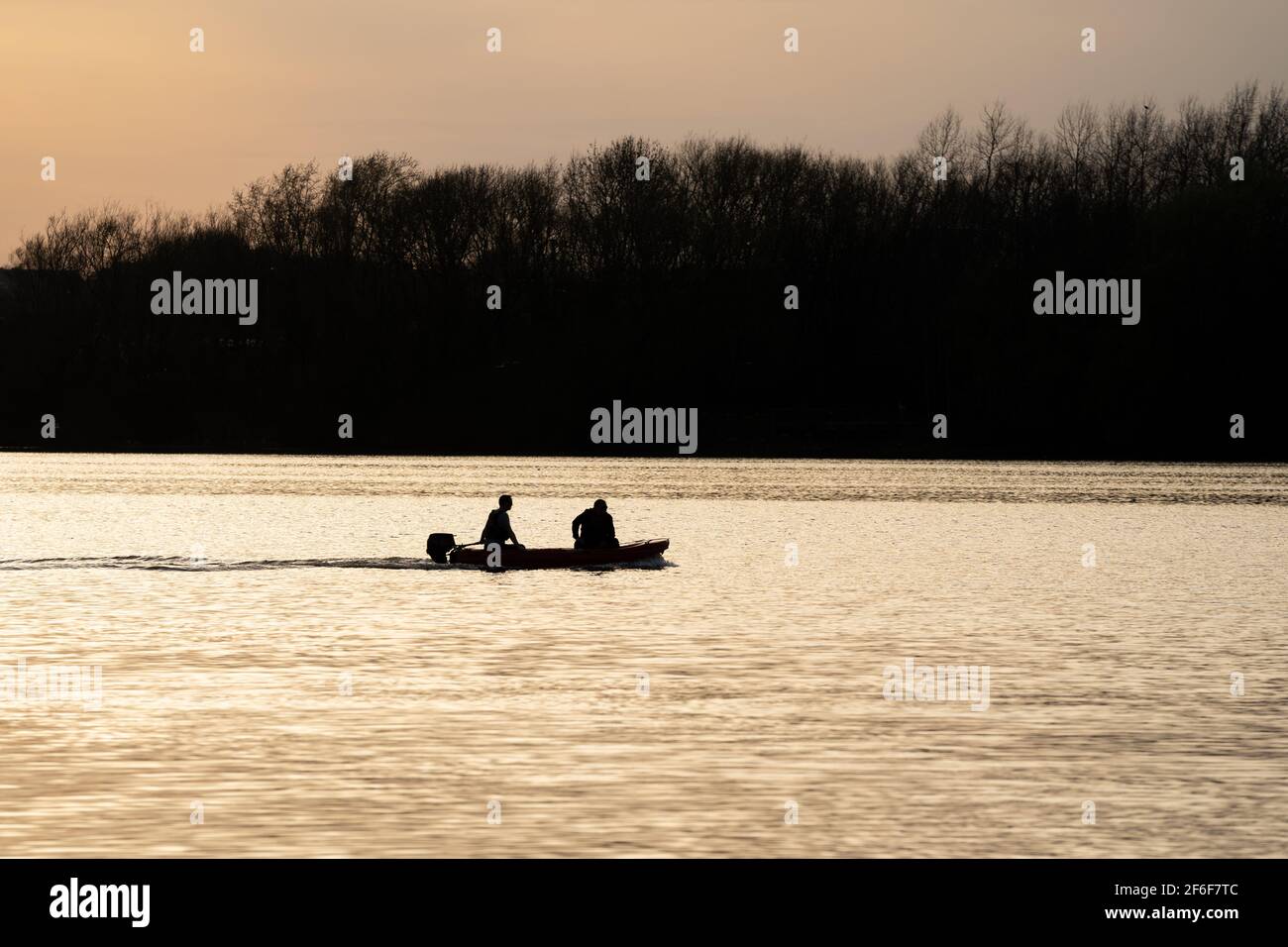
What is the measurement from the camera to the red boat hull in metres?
35.9

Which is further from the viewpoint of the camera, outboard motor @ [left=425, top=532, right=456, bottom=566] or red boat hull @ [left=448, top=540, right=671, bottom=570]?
outboard motor @ [left=425, top=532, right=456, bottom=566]

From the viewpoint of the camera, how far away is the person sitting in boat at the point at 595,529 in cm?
3522

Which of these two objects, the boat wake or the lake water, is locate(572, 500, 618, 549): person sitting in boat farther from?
the boat wake

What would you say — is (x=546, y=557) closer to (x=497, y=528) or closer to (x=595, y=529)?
(x=595, y=529)

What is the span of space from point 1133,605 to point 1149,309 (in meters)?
63.3

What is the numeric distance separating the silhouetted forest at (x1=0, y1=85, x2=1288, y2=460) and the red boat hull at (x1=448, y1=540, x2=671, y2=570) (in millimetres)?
61433

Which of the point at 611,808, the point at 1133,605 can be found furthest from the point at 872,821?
the point at 1133,605

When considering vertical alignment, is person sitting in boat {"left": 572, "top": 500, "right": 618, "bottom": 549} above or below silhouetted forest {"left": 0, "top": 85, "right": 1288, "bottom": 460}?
below

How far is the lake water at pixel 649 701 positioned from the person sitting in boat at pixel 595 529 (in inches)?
43.2

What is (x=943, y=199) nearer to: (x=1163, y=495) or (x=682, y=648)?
(x=1163, y=495)

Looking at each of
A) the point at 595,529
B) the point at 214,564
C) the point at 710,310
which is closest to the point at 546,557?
the point at 595,529

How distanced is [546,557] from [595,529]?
4.74ft

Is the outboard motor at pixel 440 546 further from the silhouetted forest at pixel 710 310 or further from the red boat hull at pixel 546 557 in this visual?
the silhouetted forest at pixel 710 310

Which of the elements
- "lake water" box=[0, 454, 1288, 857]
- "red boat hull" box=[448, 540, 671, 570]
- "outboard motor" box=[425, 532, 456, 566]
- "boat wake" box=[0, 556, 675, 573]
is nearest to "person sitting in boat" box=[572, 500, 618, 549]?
"red boat hull" box=[448, 540, 671, 570]
